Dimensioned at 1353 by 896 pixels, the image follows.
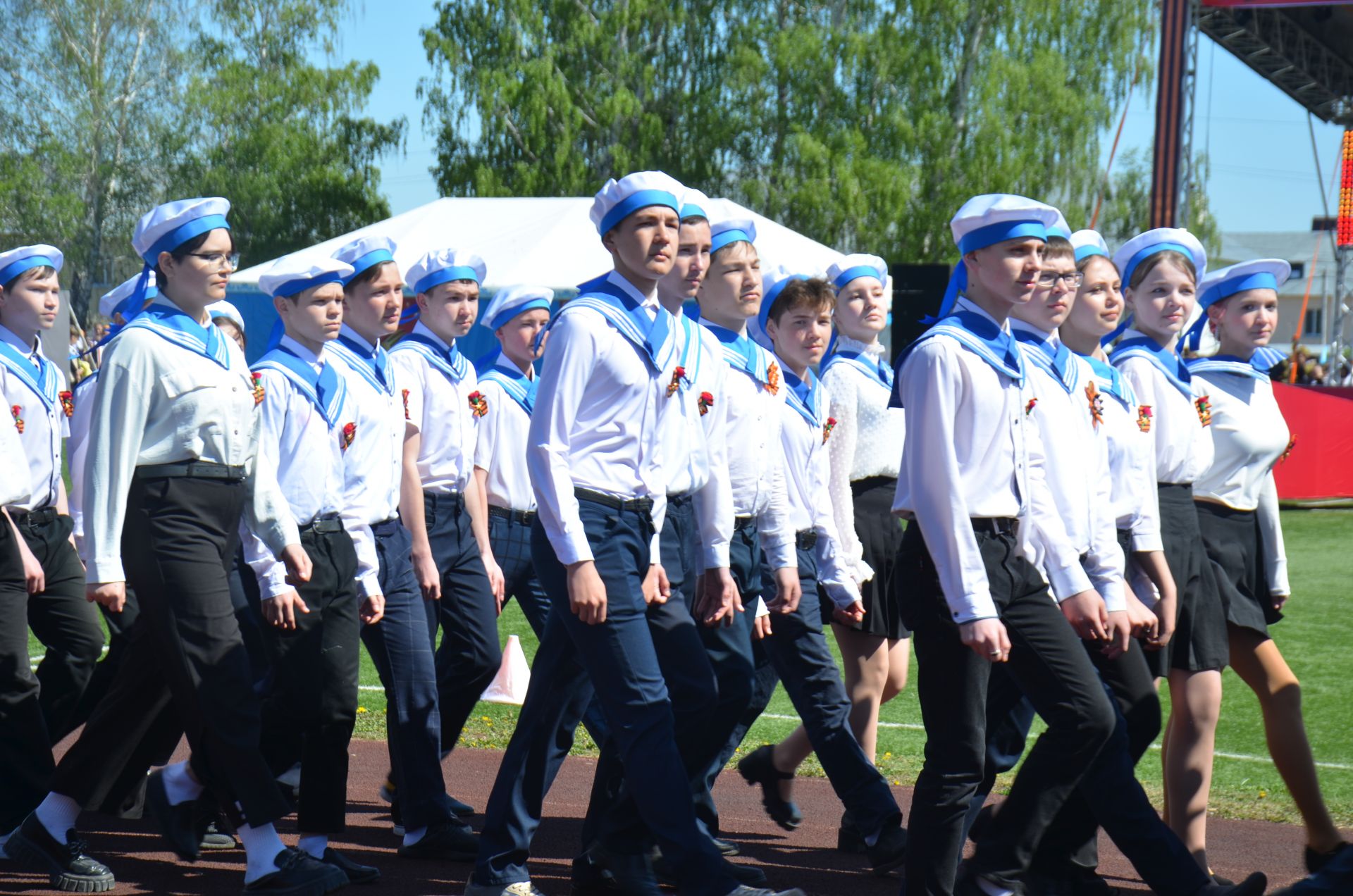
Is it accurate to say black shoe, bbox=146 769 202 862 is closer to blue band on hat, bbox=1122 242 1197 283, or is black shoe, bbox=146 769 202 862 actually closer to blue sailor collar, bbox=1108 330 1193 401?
blue sailor collar, bbox=1108 330 1193 401

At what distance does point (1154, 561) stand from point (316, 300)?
265 centimetres

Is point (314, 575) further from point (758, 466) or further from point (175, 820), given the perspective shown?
point (758, 466)

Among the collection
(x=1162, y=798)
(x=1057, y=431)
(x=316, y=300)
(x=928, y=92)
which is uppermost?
(x=928, y=92)

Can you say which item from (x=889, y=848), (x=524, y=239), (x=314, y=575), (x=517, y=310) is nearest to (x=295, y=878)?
(x=314, y=575)

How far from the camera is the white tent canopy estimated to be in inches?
833

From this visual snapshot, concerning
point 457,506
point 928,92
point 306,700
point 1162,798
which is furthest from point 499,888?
point 928,92

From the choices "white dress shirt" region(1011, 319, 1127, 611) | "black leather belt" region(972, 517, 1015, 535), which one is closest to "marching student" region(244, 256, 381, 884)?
"black leather belt" region(972, 517, 1015, 535)

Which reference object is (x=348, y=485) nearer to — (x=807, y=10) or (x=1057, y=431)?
(x=1057, y=431)

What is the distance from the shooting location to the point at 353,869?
4895mm

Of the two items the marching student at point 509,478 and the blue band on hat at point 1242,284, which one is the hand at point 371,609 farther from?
the blue band on hat at point 1242,284

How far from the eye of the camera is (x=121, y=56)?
4028cm

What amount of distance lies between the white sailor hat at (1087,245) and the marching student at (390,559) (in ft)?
7.19

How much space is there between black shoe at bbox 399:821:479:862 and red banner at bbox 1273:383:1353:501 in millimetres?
14292

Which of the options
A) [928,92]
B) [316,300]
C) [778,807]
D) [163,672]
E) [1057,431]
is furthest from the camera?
[928,92]
